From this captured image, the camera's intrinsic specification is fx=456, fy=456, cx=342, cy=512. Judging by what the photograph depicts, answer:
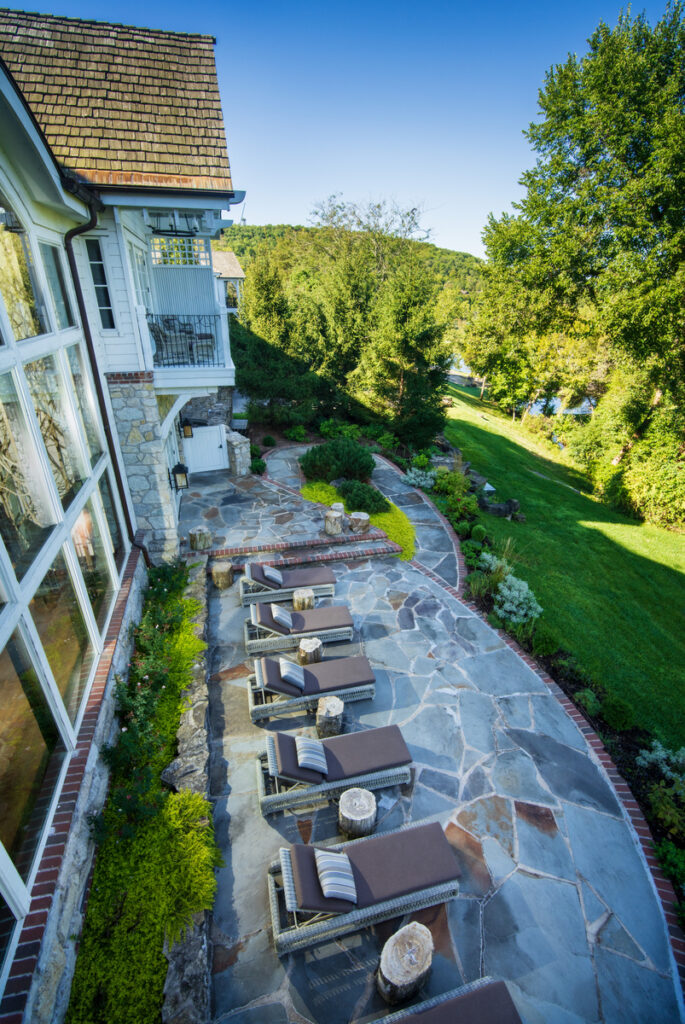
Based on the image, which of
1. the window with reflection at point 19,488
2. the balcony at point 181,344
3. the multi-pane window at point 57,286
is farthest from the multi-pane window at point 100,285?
the window with reflection at point 19,488

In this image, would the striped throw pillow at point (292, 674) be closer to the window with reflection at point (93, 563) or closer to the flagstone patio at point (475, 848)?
the flagstone patio at point (475, 848)

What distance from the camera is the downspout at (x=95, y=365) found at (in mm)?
6844

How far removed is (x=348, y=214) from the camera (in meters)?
36.4

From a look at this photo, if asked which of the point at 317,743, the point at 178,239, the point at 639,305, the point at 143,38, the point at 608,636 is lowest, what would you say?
the point at 608,636

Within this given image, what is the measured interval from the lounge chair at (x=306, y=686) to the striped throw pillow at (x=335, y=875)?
2.21 metres

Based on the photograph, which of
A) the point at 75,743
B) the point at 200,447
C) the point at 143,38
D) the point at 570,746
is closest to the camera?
the point at 75,743

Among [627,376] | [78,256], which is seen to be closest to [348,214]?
[627,376]

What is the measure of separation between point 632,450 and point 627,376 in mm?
3436

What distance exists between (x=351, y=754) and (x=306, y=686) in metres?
1.29

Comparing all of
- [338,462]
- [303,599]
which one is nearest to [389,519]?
[338,462]

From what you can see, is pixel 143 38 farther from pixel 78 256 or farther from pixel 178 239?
pixel 78 256

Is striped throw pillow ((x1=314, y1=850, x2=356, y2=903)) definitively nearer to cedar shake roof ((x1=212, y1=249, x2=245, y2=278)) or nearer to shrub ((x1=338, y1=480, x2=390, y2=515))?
shrub ((x1=338, y1=480, x2=390, y2=515))

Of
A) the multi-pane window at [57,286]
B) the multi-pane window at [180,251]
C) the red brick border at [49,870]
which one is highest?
the multi-pane window at [180,251]

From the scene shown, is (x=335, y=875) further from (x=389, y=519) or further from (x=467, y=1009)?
(x=389, y=519)
